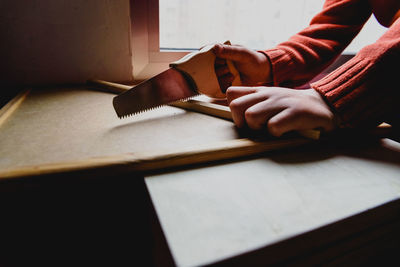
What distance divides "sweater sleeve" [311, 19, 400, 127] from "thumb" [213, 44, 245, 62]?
28 cm

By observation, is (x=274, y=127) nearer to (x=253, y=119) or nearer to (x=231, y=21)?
(x=253, y=119)

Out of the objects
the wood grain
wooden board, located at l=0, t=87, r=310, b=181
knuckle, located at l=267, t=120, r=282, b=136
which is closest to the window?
the wood grain

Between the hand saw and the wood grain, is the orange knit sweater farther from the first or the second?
the hand saw

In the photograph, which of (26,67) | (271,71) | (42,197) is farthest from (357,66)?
(26,67)

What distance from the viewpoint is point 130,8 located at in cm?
87

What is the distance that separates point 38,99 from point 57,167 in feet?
1.56

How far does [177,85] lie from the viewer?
646 millimetres

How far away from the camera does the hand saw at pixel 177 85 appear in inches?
23.1

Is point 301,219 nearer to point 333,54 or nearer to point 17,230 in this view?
point 17,230

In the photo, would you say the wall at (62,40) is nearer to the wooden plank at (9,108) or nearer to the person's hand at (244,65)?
the wooden plank at (9,108)

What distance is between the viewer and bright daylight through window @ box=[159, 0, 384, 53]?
1.02m

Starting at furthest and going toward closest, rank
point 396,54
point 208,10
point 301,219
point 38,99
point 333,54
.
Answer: point 208,10 → point 333,54 → point 38,99 → point 396,54 → point 301,219

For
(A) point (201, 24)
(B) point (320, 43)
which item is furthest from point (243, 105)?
(A) point (201, 24)

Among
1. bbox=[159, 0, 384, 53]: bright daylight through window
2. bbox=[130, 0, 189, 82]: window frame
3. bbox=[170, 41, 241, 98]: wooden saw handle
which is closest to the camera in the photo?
bbox=[170, 41, 241, 98]: wooden saw handle
